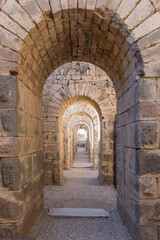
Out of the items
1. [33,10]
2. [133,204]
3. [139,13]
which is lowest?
[133,204]

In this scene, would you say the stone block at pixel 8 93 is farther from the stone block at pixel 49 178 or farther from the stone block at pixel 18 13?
the stone block at pixel 49 178

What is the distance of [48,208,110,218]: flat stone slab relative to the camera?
145 inches

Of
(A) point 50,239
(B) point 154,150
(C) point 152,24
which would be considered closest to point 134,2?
(C) point 152,24

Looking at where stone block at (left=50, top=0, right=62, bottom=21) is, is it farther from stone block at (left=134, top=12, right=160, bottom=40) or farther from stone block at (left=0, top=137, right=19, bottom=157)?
stone block at (left=0, top=137, right=19, bottom=157)

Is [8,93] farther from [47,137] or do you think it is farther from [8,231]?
[47,137]

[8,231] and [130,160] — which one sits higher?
[130,160]

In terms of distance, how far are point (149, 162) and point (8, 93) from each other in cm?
205

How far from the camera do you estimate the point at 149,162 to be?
2.25 metres

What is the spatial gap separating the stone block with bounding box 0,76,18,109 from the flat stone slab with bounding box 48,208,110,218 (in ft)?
8.44

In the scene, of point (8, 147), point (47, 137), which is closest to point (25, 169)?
point (8, 147)

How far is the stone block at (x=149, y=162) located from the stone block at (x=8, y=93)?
5.92 ft

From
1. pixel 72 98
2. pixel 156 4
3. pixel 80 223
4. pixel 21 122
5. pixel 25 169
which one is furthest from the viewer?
pixel 72 98

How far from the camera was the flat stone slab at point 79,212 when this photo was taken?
3.67 metres

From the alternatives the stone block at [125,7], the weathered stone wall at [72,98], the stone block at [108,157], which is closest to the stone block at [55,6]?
the stone block at [125,7]
